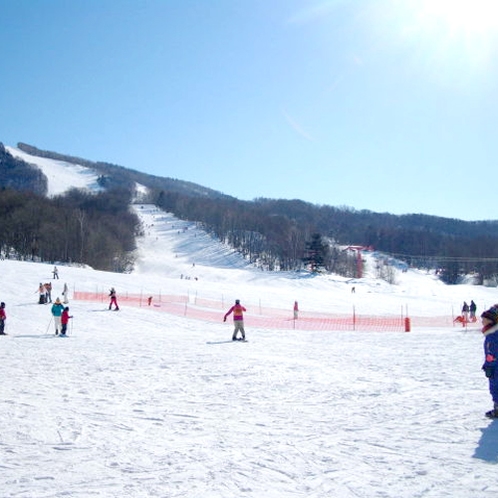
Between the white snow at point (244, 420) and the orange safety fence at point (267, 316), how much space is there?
8289 mm

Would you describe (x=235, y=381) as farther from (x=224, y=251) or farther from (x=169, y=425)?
(x=224, y=251)

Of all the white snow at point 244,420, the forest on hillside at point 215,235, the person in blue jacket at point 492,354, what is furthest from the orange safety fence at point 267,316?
the forest on hillside at point 215,235

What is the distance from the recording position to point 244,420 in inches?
263

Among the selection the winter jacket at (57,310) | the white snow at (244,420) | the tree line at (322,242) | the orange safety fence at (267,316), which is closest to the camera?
the white snow at (244,420)

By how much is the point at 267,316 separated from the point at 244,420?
2269 cm

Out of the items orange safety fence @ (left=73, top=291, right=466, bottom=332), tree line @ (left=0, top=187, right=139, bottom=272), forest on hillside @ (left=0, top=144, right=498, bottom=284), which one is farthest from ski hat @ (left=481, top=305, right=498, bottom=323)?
forest on hillside @ (left=0, top=144, right=498, bottom=284)

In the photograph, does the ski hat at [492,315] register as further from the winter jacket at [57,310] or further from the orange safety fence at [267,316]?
the orange safety fence at [267,316]

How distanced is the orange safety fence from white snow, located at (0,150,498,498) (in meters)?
8.29

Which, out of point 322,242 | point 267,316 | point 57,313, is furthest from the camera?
point 322,242

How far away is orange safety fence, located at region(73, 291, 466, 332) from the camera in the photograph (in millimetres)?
24891

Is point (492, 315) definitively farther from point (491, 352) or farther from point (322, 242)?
point (322, 242)

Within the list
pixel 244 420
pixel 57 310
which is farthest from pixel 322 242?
pixel 244 420

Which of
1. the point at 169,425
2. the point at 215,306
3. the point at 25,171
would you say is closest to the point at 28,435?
the point at 169,425

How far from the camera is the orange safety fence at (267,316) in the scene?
81.7 ft
